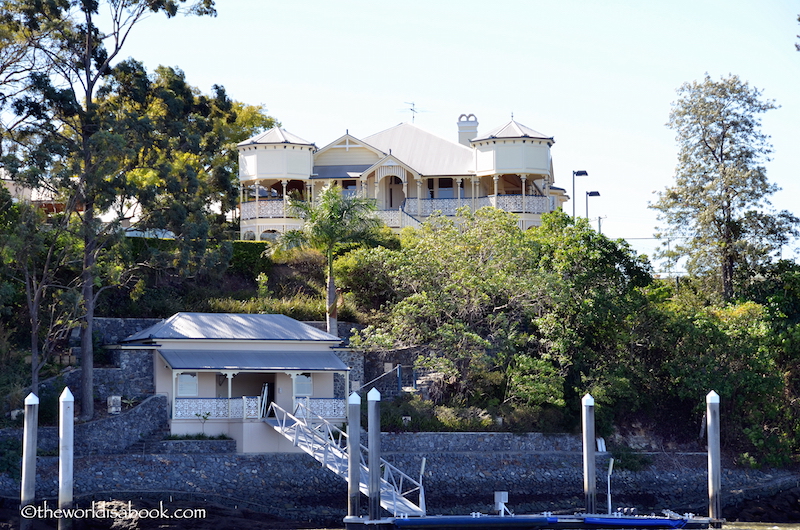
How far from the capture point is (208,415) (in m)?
34.3

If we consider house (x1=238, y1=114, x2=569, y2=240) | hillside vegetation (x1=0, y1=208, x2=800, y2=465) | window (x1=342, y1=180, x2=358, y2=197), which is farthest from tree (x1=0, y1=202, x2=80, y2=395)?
window (x1=342, y1=180, x2=358, y2=197)

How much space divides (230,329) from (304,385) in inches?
122

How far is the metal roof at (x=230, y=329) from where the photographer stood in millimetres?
35562

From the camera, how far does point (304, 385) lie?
3662 cm

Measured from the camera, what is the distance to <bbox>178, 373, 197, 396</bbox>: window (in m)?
34.9

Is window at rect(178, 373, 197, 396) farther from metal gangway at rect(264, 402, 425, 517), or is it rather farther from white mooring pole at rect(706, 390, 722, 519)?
white mooring pole at rect(706, 390, 722, 519)

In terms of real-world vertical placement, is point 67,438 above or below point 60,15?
below

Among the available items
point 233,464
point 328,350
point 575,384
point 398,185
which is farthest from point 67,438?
point 398,185

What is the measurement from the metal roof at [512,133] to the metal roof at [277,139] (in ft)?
27.9

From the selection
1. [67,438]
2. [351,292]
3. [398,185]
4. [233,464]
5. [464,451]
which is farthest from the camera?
[398,185]

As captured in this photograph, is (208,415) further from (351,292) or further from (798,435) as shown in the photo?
(798,435)

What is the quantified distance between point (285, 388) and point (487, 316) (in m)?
7.63

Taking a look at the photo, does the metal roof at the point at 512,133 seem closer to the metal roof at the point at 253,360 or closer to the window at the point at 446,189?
the window at the point at 446,189

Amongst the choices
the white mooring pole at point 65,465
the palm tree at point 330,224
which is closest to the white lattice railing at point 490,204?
the palm tree at point 330,224
